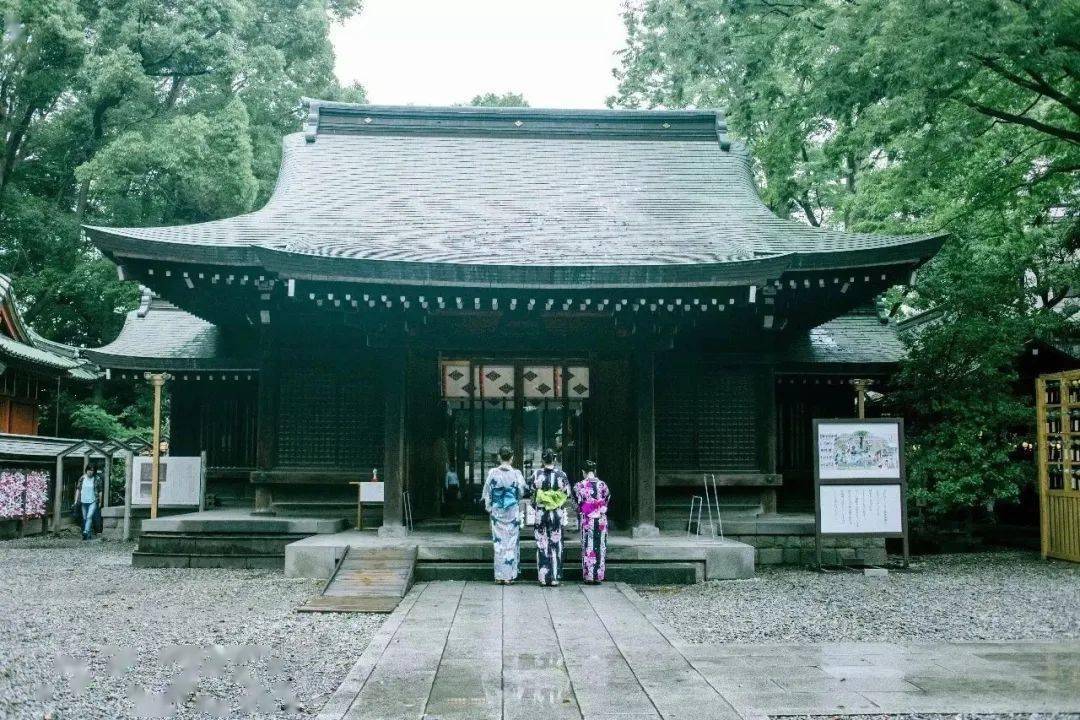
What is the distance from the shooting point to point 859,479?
37.5ft

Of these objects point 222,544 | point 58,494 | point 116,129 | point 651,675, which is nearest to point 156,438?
point 222,544

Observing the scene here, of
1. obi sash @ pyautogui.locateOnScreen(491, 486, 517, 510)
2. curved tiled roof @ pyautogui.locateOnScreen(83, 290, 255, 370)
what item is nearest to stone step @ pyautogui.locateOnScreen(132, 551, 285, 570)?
curved tiled roof @ pyautogui.locateOnScreen(83, 290, 255, 370)

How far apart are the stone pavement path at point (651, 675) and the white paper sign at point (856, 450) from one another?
4551 millimetres

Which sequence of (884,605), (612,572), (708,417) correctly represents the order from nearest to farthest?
(884,605) < (612,572) < (708,417)

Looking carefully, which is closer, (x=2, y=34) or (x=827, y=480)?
(x=827, y=480)

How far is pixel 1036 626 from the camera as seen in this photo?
7902 millimetres

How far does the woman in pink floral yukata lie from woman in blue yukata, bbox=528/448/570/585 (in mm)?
233

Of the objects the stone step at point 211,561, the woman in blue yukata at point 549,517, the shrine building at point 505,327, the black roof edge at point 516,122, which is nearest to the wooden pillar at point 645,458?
the shrine building at point 505,327

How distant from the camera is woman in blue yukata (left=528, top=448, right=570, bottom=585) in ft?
32.7

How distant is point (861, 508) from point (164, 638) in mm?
8297

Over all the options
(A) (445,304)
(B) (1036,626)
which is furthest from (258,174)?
(B) (1036,626)

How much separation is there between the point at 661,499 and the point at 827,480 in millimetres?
2581

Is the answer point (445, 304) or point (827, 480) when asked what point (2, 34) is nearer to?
point (445, 304)

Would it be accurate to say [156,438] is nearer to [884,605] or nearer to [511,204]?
[511,204]
